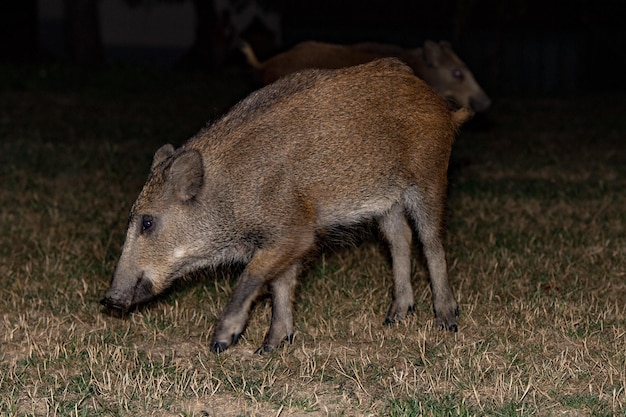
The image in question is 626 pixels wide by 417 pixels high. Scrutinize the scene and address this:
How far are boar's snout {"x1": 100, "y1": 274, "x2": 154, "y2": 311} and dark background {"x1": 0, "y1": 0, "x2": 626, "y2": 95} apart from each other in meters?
21.5

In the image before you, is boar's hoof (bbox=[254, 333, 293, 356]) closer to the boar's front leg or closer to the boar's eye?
the boar's front leg

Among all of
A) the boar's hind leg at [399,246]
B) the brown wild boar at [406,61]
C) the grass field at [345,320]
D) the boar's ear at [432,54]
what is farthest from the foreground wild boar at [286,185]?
the boar's ear at [432,54]

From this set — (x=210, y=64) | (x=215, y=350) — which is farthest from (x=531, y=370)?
(x=210, y=64)

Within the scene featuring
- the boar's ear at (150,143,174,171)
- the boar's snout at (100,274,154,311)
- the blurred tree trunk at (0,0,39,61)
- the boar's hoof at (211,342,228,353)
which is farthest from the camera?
the blurred tree trunk at (0,0,39,61)

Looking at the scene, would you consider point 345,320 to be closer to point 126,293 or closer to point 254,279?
point 254,279

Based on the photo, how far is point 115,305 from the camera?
486cm

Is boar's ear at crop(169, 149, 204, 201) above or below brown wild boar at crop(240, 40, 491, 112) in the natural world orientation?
above

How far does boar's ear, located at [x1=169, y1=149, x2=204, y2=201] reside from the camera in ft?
16.0

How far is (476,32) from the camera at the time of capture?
27.7 m

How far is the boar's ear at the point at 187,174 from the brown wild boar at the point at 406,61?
5041mm

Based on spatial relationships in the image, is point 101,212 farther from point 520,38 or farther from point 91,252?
point 520,38

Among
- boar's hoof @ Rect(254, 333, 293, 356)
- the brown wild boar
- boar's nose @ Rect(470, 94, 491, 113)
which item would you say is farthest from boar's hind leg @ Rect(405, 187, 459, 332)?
boar's nose @ Rect(470, 94, 491, 113)

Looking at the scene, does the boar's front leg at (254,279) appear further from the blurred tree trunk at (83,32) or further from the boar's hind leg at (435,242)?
the blurred tree trunk at (83,32)

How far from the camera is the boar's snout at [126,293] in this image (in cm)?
487
